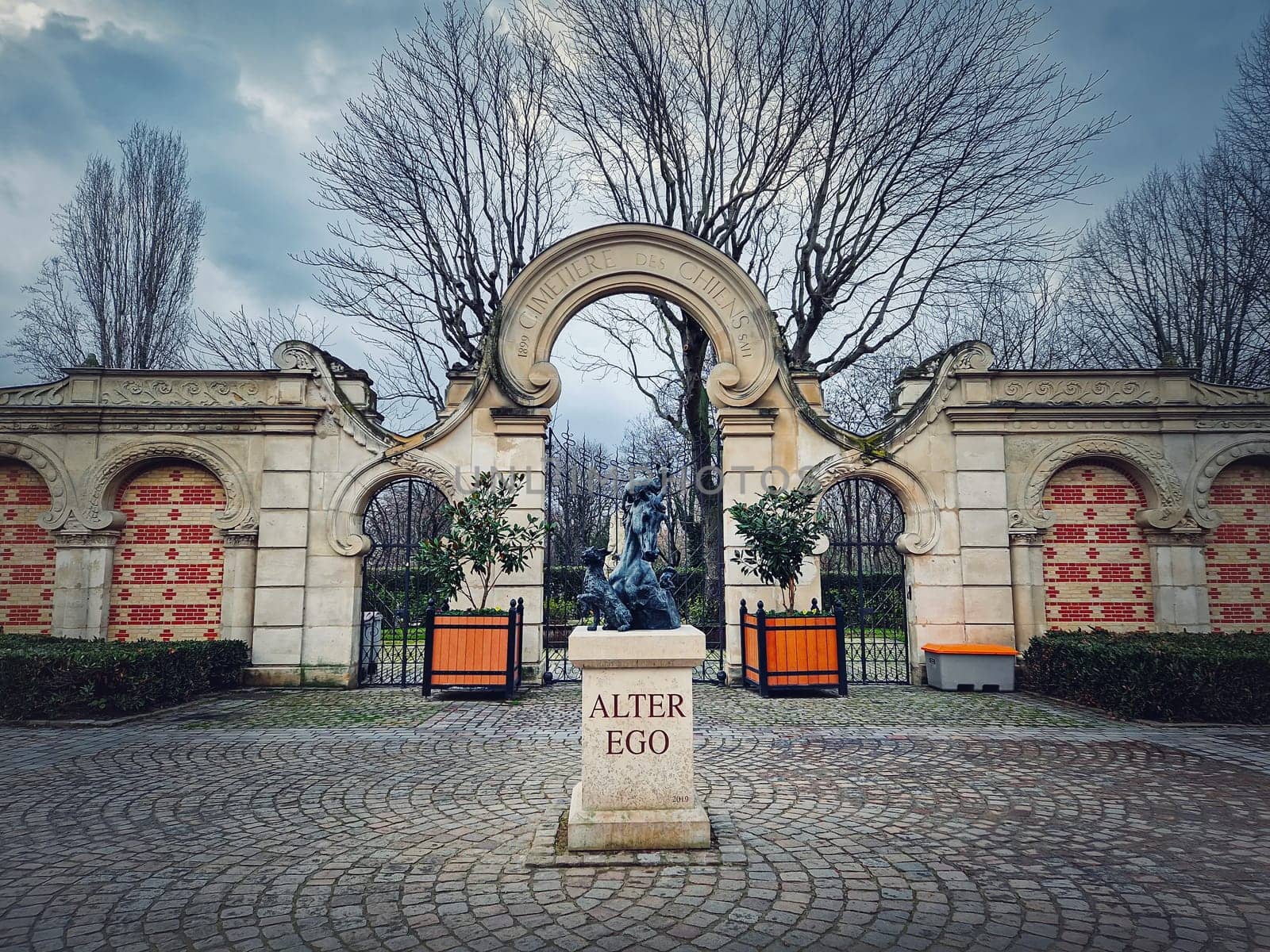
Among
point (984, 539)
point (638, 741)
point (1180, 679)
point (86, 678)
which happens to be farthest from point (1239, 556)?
point (86, 678)

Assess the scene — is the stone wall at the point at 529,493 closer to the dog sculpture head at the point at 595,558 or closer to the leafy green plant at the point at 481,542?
the leafy green plant at the point at 481,542

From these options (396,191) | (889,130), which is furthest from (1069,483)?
(396,191)

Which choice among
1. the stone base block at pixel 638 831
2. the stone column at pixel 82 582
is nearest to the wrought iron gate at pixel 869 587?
the stone base block at pixel 638 831

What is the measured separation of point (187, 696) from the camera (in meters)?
9.12

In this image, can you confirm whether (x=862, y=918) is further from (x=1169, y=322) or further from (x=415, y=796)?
(x=1169, y=322)

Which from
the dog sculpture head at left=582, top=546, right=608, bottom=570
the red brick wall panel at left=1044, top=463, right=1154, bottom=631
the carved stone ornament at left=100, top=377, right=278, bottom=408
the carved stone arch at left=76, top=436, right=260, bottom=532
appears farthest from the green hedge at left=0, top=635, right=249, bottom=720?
the red brick wall panel at left=1044, top=463, right=1154, bottom=631

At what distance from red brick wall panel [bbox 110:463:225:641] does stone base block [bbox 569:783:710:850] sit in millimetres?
8799

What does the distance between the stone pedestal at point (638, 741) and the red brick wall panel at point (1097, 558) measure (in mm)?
8790

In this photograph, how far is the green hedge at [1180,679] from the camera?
7770mm

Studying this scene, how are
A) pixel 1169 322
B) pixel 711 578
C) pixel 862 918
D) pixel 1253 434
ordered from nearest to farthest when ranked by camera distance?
pixel 862 918 → pixel 1253 434 → pixel 711 578 → pixel 1169 322

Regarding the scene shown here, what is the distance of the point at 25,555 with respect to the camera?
10.6 metres

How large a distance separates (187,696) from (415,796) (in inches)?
227

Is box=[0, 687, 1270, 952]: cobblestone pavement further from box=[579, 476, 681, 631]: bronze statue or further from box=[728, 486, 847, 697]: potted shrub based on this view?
box=[728, 486, 847, 697]: potted shrub

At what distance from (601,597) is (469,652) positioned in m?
5.24
